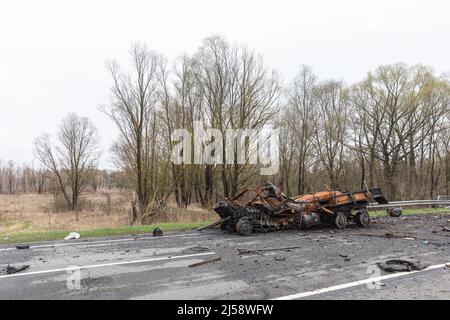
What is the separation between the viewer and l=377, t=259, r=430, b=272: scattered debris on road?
629 centimetres

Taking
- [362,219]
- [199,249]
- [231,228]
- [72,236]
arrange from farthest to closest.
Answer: [362,219], [231,228], [72,236], [199,249]

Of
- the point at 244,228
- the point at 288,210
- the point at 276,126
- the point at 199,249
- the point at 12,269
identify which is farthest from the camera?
the point at 276,126

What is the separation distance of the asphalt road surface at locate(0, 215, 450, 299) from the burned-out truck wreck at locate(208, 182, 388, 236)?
1268 millimetres

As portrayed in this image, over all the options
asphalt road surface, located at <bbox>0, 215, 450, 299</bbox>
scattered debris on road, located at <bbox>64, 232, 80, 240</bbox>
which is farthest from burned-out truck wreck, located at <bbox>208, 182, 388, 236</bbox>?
scattered debris on road, located at <bbox>64, 232, 80, 240</bbox>

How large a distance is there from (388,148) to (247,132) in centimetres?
1692

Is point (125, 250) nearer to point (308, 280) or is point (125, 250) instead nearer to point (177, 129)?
point (308, 280)

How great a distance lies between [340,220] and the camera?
12844 millimetres

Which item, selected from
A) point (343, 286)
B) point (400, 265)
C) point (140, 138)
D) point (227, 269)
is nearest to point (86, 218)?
point (140, 138)

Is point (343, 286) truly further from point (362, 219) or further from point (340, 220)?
point (362, 219)

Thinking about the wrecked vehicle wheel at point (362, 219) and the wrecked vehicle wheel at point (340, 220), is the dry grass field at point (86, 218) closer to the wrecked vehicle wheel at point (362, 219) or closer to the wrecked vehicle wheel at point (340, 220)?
the wrecked vehicle wheel at point (340, 220)

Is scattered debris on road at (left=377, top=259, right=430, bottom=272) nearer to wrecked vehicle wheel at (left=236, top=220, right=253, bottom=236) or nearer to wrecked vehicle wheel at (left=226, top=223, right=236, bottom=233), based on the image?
wrecked vehicle wheel at (left=236, top=220, right=253, bottom=236)

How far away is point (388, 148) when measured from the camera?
33.6 meters

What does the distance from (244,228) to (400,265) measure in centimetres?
521
